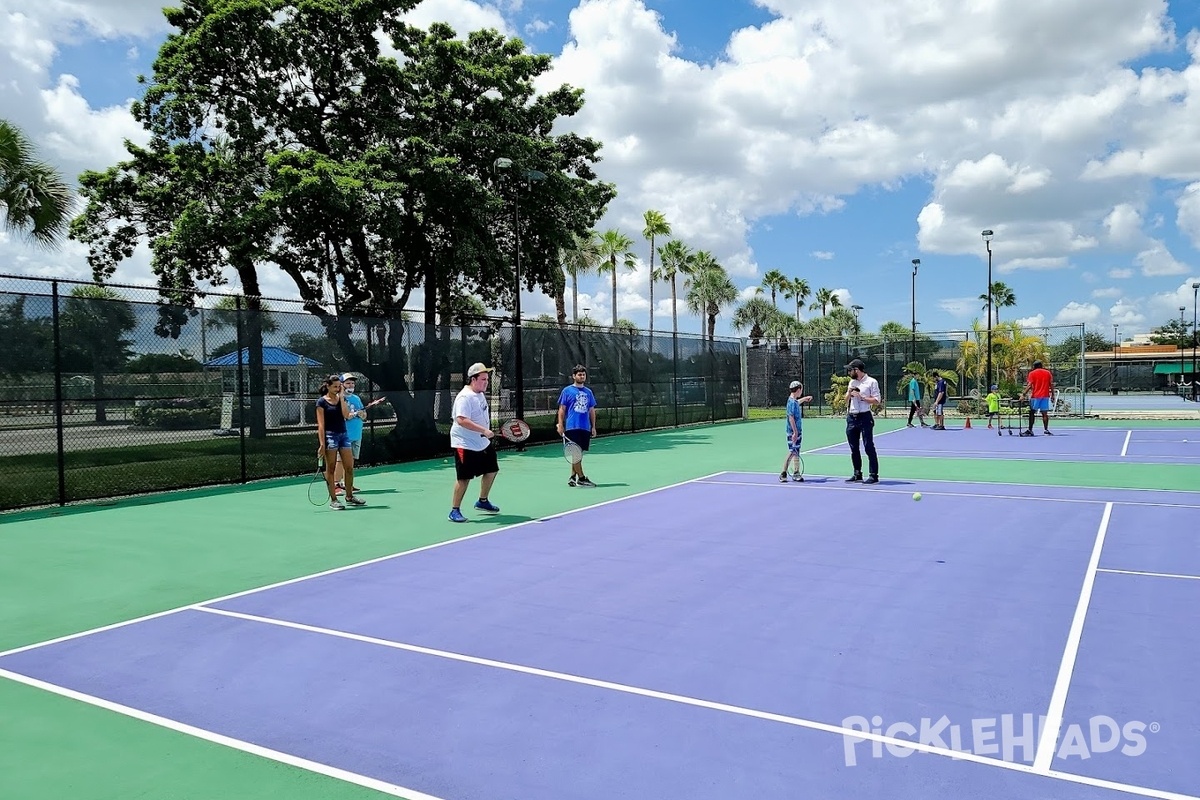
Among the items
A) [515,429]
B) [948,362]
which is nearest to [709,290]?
[948,362]

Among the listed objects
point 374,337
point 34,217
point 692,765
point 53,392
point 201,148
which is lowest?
point 692,765

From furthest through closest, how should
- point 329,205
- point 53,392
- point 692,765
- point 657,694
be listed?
point 329,205 → point 53,392 → point 657,694 → point 692,765

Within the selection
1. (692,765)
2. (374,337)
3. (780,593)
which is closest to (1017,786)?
(692,765)

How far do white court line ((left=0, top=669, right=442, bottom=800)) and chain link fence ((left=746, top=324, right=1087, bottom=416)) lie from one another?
96.1 ft

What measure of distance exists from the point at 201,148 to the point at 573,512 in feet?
43.0

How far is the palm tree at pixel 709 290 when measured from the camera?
64062 millimetres

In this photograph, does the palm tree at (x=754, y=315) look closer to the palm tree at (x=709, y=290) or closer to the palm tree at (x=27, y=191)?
the palm tree at (x=709, y=290)

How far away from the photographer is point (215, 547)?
28.5 feet

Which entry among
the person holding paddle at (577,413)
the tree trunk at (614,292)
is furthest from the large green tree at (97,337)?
the tree trunk at (614,292)

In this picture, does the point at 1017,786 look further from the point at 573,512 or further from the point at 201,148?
the point at 201,148

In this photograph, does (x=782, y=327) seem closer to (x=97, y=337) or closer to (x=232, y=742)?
(x=97, y=337)

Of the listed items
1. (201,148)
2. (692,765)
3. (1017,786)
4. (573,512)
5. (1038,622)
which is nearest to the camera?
(1017,786)

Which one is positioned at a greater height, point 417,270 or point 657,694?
point 417,270

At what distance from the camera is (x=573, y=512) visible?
10.4 meters
